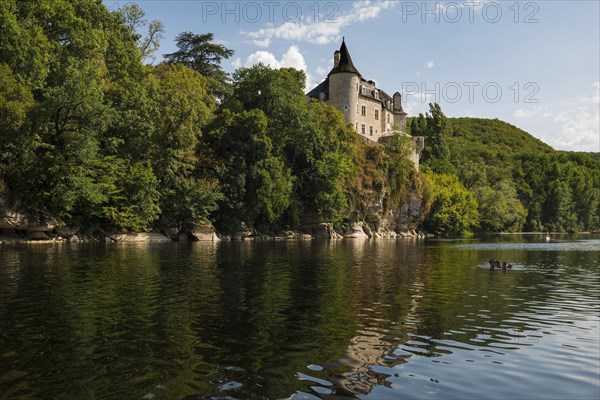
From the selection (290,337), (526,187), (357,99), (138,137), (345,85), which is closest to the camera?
(290,337)

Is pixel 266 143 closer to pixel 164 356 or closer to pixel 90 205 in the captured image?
pixel 90 205

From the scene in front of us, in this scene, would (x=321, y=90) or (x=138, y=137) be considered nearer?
(x=138, y=137)

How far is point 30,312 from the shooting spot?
15.8 metres

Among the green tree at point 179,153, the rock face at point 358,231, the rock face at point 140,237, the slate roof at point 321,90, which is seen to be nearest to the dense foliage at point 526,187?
the slate roof at point 321,90

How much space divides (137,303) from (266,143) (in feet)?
168

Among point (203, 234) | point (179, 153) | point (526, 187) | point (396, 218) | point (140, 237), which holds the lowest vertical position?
point (140, 237)

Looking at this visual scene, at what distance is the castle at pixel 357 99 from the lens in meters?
96.7

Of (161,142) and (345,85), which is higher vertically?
(345,85)

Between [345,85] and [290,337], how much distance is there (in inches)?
3447

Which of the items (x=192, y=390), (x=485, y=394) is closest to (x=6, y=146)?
(x=192, y=390)

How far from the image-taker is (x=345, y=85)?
9644 cm

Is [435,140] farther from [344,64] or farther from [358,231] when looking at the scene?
[358,231]

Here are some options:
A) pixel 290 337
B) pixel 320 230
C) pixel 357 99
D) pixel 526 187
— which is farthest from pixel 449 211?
pixel 290 337

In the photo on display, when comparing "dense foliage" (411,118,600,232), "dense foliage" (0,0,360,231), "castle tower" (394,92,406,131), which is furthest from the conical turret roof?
"dense foliage" (411,118,600,232)
